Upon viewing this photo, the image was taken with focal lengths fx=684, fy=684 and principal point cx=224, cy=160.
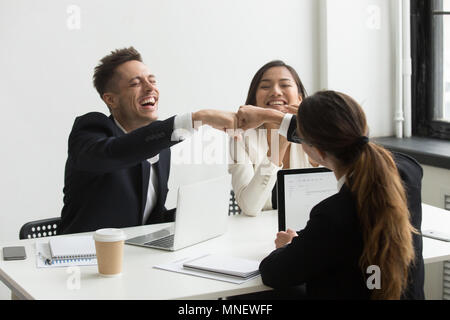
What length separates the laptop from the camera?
2182 mm

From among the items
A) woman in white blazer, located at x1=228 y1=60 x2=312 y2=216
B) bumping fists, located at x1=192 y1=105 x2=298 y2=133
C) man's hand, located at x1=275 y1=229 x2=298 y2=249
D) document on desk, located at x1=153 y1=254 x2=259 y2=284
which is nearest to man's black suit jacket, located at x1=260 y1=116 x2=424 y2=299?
document on desk, located at x1=153 y1=254 x2=259 y2=284

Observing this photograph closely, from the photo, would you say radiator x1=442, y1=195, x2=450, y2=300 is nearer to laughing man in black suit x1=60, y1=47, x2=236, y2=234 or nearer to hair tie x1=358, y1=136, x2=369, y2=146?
laughing man in black suit x1=60, y1=47, x2=236, y2=234

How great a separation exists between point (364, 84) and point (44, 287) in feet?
8.14

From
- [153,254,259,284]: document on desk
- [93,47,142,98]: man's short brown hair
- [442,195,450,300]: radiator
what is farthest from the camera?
[442,195,450,300]: radiator

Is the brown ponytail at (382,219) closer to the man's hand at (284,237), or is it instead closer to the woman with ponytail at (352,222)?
the woman with ponytail at (352,222)

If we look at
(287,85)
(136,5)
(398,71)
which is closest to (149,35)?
(136,5)

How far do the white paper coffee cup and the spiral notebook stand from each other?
0.43 ft

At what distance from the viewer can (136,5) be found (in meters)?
3.32

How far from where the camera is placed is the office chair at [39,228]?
2.46 m

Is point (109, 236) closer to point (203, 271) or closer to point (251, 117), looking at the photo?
point (203, 271)

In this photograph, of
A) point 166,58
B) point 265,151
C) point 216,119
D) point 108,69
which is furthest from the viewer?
point 166,58

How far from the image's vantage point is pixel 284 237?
6.88 feet

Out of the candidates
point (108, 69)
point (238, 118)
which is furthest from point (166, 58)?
point (238, 118)

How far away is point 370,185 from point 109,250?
29.2 inches
